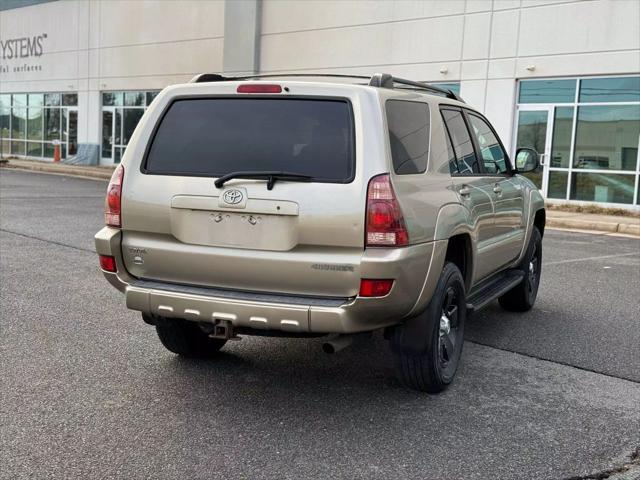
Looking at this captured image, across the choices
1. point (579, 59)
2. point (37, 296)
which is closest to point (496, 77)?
point (579, 59)

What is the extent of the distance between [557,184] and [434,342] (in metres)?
15.5

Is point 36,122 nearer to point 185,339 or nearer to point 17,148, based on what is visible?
point 17,148

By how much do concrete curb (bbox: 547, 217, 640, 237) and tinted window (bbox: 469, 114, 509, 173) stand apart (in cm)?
931

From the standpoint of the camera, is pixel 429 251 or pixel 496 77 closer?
pixel 429 251

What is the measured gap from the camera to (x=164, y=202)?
431 cm

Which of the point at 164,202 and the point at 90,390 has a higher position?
the point at 164,202

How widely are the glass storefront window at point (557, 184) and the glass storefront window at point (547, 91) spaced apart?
1.84 metres

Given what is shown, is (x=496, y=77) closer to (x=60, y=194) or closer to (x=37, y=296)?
(x=60, y=194)

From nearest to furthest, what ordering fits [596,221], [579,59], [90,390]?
[90,390]
[596,221]
[579,59]

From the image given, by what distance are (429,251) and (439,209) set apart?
13.8 inches

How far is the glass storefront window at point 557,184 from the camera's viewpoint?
18.7 meters

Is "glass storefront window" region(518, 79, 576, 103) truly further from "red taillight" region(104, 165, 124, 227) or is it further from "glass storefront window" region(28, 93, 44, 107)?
"glass storefront window" region(28, 93, 44, 107)

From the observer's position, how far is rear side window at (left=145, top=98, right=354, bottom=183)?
4.12 m

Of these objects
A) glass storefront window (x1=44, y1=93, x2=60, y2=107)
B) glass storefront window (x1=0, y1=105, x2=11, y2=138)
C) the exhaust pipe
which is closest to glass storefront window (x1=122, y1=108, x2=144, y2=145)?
glass storefront window (x1=44, y1=93, x2=60, y2=107)
